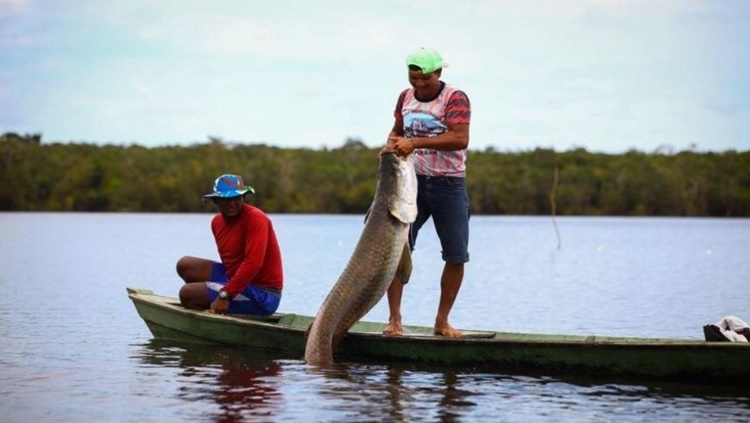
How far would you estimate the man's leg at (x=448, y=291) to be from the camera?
1220 cm

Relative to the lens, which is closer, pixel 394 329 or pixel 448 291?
pixel 448 291

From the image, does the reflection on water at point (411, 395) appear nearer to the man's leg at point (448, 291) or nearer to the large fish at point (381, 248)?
the man's leg at point (448, 291)

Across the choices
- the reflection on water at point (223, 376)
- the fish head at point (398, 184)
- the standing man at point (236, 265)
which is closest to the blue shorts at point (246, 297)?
the standing man at point (236, 265)

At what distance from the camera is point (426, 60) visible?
38.5 feet

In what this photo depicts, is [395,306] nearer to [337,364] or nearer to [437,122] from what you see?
[337,364]

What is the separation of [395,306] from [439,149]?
5.34ft

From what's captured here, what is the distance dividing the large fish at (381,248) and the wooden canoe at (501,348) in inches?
22.7

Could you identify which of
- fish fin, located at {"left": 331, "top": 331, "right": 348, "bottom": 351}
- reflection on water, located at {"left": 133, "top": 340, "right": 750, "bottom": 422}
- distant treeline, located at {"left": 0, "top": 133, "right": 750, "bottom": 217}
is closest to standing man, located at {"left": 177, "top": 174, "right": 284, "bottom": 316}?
reflection on water, located at {"left": 133, "top": 340, "right": 750, "bottom": 422}

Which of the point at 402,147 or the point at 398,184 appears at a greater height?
the point at 402,147

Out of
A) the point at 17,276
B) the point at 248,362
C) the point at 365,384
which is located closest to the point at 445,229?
the point at 365,384

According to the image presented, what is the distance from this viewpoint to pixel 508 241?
58.3 m

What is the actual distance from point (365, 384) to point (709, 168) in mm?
98070

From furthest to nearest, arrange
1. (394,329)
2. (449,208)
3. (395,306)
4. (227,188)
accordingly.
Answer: (227,188), (394,329), (395,306), (449,208)

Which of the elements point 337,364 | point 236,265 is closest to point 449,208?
point 337,364
